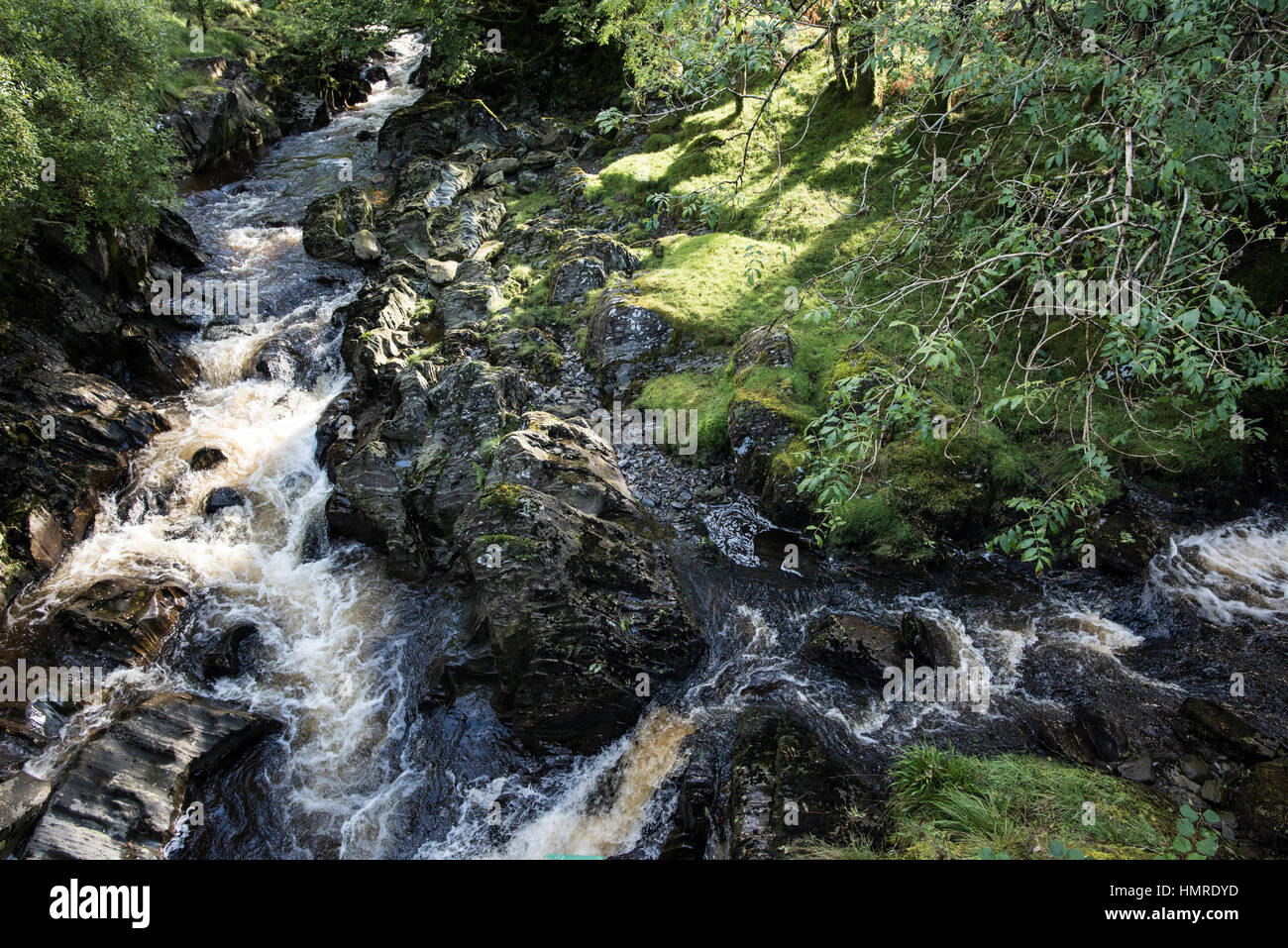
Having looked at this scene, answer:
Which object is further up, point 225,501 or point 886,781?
point 225,501

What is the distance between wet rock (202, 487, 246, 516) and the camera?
1219 cm

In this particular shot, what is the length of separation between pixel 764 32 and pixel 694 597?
6.99 metres

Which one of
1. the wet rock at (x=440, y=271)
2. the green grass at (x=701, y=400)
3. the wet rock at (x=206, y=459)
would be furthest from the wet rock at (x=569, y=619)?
the wet rock at (x=440, y=271)

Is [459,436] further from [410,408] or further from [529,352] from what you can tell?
[529,352]

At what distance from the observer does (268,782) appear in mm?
8484

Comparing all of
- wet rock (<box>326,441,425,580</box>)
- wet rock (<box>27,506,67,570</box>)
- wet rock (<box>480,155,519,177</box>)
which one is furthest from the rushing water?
wet rock (<box>480,155,519,177</box>)

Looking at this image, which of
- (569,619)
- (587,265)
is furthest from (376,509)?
(587,265)

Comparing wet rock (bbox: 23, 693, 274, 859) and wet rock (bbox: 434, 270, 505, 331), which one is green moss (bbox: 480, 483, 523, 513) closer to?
wet rock (bbox: 23, 693, 274, 859)

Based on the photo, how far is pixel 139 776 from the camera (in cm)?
805

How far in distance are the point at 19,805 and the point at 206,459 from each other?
6.75m

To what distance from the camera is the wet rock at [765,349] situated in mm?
11953

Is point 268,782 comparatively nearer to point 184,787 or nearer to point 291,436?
point 184,787

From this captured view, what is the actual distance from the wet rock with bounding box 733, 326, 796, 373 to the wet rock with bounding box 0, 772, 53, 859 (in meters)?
11.5
